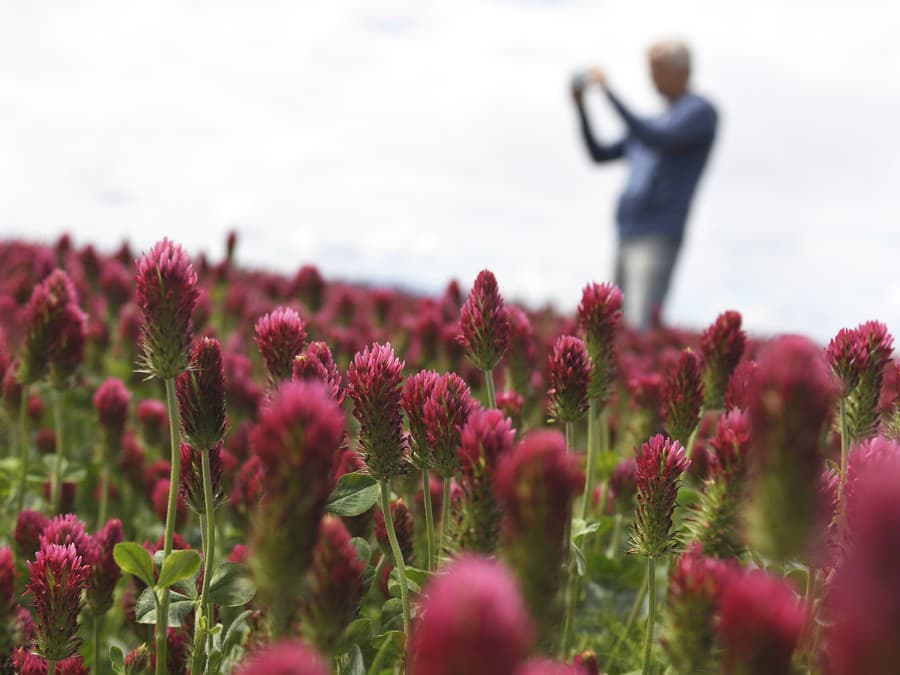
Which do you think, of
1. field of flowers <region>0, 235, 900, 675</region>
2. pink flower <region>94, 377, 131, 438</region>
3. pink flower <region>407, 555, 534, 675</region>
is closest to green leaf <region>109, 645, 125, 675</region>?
field of flowers <region>0, 235, 900, 675</region>

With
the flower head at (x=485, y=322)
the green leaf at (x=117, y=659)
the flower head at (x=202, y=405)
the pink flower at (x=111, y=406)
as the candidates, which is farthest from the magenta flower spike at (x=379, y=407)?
the pink flower at (x=111, y=406)

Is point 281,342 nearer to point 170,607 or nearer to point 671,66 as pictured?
point 170,607

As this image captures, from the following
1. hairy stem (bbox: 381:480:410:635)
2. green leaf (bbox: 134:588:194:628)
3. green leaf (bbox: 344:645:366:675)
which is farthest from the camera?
green leaf (bbox: 134:588:194:628)

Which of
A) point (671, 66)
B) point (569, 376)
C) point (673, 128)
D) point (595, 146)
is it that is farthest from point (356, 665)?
point (595, 146)

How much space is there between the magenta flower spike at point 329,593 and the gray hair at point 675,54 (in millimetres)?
10566

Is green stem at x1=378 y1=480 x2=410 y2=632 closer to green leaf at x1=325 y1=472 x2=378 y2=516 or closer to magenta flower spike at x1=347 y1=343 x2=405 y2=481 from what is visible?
magenta flower spike at x1=347 y1=343 x2=405 y2=481

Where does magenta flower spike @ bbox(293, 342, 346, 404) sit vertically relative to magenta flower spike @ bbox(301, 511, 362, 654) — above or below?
above

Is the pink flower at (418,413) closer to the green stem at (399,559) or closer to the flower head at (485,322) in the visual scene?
the green stem at (399,559)

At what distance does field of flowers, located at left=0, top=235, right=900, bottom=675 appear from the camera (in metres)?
0.89

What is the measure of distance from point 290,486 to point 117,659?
1281mm

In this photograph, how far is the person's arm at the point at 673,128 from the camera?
962cm

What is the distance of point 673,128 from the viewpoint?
9734 millimetres

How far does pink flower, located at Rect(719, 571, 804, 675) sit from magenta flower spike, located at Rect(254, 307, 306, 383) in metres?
1.32

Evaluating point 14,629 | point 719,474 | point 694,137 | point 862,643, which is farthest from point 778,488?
point 694,137
